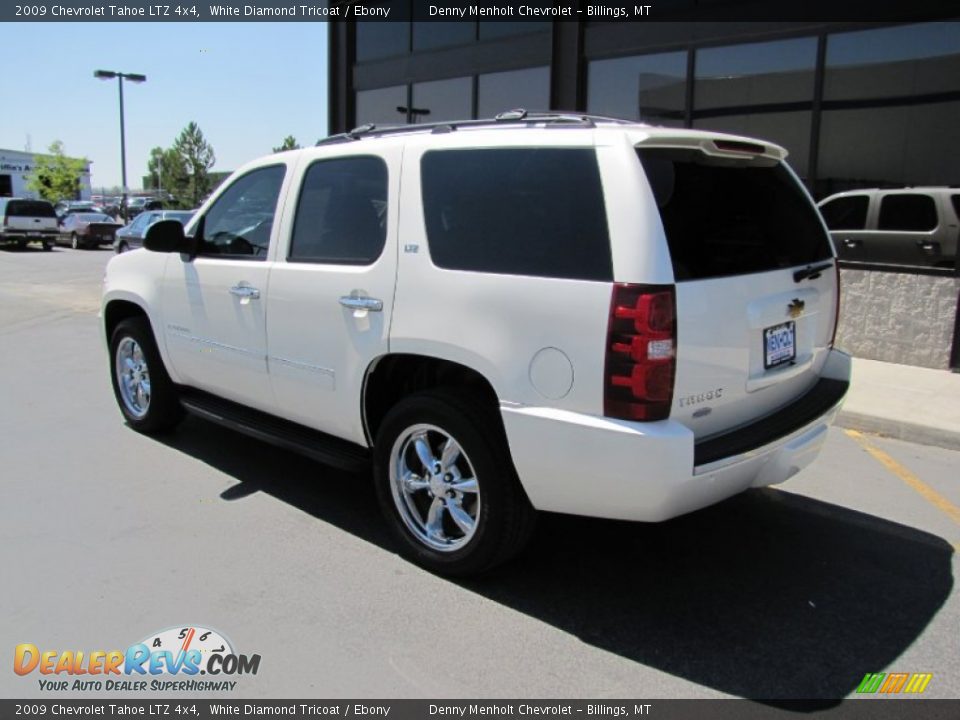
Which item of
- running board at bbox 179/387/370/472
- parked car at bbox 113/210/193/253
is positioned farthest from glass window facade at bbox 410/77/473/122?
running board at bbox 179/387/370/472

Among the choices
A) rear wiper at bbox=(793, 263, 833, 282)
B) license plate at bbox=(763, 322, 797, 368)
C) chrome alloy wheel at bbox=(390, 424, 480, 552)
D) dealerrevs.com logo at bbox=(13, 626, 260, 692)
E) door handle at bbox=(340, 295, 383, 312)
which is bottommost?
dealerrevs.com logo at bbox=(13, 626, 260, 692)

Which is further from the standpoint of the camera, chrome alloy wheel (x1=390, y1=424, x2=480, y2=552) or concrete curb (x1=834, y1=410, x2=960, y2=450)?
concrete curb (x1=834, y1=410, x2=960, y2=450)

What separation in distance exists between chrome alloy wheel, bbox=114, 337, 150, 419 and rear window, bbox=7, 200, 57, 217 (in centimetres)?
2615

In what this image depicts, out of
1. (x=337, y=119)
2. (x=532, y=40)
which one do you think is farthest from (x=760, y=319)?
(x=337, y=119)

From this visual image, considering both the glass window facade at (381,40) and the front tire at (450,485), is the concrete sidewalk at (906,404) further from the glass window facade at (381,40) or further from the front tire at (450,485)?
the glass window facade at (381,40)

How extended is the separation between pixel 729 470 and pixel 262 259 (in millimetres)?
2735

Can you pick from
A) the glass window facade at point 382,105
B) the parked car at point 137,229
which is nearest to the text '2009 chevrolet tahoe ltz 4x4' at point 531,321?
the glass window facade at point 382,105

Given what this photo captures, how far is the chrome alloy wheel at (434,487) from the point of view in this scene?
3494 mm

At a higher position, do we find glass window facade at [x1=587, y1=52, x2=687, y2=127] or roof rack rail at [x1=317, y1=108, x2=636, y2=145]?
glass window facade at [x1=587, y1=52, x2=687, y2=127]

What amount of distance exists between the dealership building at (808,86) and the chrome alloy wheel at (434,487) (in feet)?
21.9

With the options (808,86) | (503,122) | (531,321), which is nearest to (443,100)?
(808,86)

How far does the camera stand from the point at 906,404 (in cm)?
678

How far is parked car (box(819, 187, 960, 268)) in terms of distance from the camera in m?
8.29

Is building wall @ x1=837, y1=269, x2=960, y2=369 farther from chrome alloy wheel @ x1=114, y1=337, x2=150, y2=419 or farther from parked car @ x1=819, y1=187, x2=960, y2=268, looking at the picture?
chrome alloy wheel @ x1=114, y1=337, x2=150, y2=419
